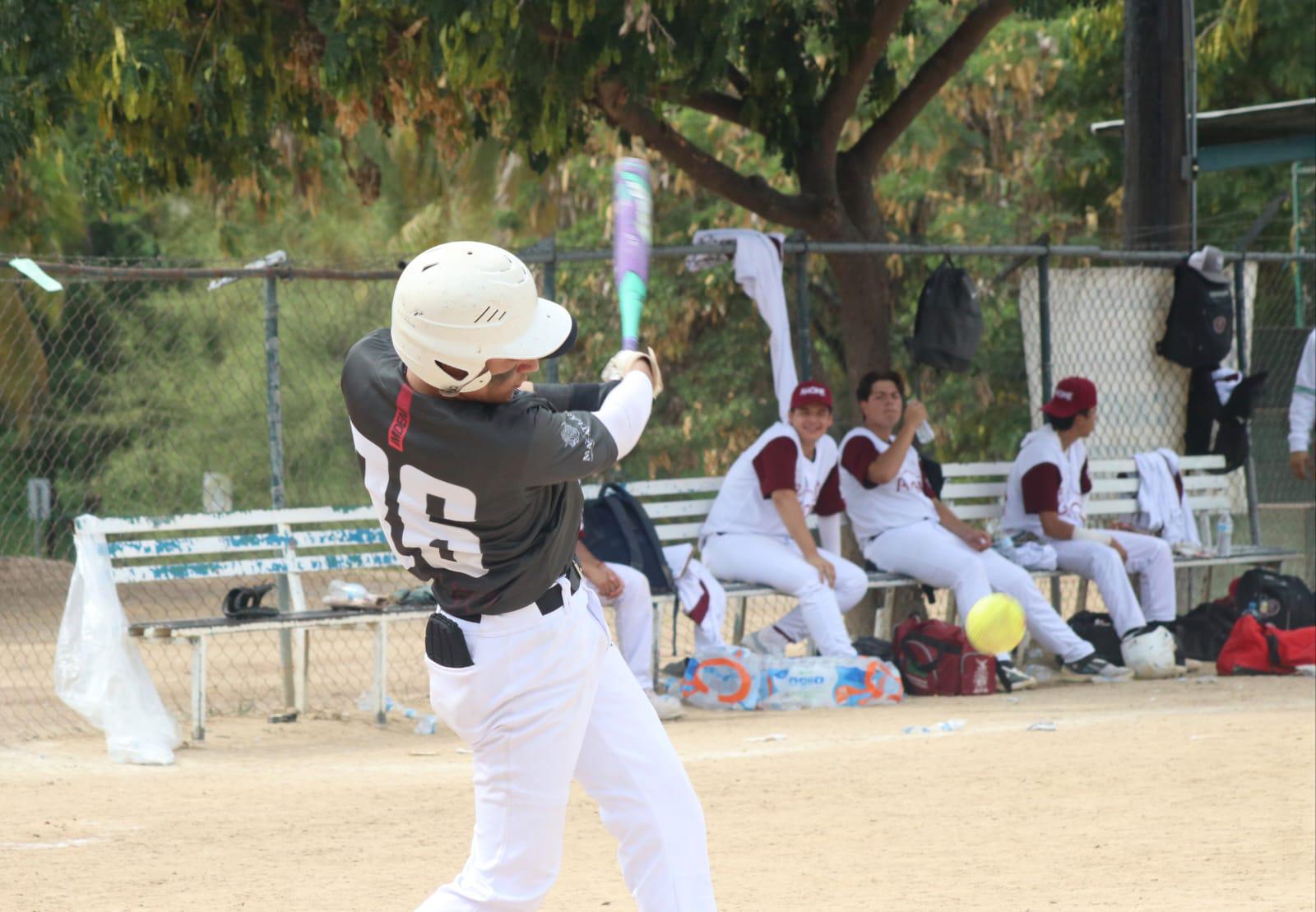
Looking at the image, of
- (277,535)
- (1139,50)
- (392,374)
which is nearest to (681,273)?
(1139,50)

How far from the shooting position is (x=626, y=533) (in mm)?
9008

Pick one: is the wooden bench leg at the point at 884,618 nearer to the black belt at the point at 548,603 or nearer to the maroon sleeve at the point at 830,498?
the maroon sleeve at the point at 830,498

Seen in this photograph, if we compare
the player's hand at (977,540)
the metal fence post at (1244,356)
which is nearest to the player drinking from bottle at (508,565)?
the player's hand at (977,540)

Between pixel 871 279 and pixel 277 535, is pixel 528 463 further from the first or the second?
pixel 871 279

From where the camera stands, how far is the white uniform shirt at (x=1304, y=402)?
452 inches

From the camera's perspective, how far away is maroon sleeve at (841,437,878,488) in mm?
9977

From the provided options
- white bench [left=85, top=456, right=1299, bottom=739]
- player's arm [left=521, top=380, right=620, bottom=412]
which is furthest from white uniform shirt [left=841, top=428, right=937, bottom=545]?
player's arm [left=521, top=380, right=620, bottom=412]

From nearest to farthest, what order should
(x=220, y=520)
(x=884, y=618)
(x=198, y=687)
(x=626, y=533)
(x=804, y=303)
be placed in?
1. (x=198, y=687)
2. (x=220, y=520)
3. (x=626, y=533)
4. (x=804, y=303)
5. (x=884, y=618)

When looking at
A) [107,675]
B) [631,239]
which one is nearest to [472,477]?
[631,239]

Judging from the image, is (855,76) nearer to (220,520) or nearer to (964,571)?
(964,571)

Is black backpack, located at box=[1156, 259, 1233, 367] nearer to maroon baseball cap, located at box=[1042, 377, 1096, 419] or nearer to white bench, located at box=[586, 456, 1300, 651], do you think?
white bench, located at box=[586, 456, 1300, 651]

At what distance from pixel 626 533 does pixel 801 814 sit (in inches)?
111

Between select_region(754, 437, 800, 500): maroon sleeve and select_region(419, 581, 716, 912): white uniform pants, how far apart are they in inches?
226

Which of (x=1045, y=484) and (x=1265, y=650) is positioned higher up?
(x=1045, y=484)
